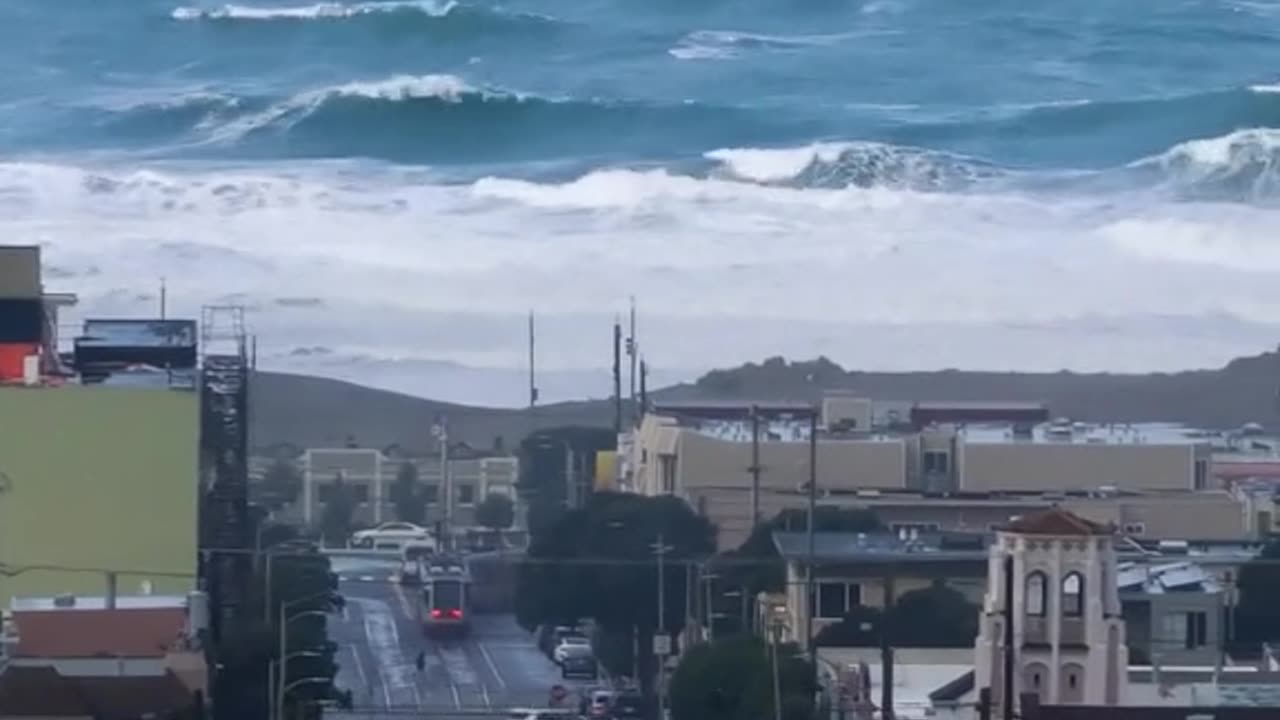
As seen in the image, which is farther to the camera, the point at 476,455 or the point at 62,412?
the point at 476,455

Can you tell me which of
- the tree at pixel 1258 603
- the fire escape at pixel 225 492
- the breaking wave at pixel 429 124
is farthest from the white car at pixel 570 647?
the breaking wave at pixel 429 124

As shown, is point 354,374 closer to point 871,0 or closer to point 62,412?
point 62,412

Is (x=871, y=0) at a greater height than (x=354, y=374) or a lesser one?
greater

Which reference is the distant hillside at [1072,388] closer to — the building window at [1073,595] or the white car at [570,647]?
the white car at [570,647]

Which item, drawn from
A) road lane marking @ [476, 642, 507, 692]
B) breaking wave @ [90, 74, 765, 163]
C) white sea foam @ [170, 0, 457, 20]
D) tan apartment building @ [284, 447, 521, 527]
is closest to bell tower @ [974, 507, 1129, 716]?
road lane marking @ [476, 642, 507, 692]

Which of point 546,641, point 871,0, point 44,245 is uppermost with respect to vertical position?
point 871,0

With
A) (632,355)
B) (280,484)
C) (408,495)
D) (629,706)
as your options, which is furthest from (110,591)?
(632,355)

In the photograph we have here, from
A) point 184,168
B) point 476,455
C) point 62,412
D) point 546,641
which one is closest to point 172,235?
point 184,168

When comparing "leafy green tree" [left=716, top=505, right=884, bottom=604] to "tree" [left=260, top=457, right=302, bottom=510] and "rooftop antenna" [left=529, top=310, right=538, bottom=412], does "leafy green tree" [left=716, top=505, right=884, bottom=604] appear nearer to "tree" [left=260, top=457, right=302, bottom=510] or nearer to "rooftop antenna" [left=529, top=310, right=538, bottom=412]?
"tree" [left=260, top=457, right=302, bottom=510]
